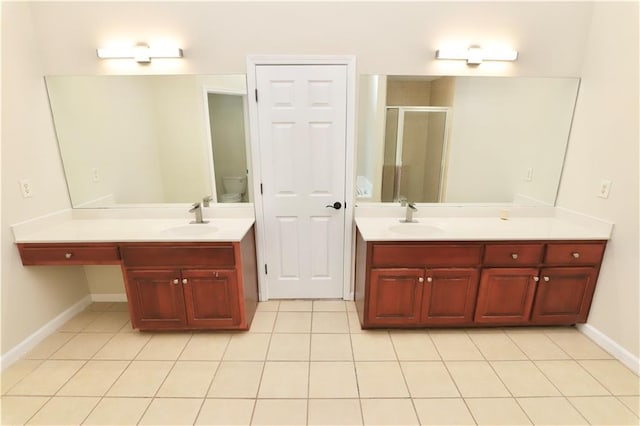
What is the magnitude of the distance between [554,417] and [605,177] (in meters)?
1.63

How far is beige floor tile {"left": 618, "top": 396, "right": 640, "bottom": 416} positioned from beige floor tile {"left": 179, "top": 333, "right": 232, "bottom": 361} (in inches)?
97.5

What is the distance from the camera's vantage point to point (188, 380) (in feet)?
6.30

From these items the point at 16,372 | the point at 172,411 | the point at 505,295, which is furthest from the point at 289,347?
the point at 16,372

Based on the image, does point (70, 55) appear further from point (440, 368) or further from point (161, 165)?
point (440, 368)

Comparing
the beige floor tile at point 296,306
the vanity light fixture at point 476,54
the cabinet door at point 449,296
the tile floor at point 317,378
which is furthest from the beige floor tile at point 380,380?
the vanity light fixture at point 476,54

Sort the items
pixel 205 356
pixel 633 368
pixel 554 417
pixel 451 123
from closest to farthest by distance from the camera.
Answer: pixel 554 417 < pixel 633 368 < pixel 205 356 < pixel 451 123

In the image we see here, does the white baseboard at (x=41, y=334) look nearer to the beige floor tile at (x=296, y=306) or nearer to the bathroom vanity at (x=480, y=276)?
the beige floor tile at (x=296, y=306)

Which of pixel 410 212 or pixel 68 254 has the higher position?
pixel 410 212

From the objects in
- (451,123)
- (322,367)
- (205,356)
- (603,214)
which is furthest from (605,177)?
(205,356)

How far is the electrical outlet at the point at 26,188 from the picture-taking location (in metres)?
2.09

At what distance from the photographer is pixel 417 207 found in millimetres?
2664

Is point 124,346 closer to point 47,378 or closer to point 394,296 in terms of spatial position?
point 47,378

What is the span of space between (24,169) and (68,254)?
2.18 feet

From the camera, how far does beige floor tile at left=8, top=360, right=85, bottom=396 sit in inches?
72.6
